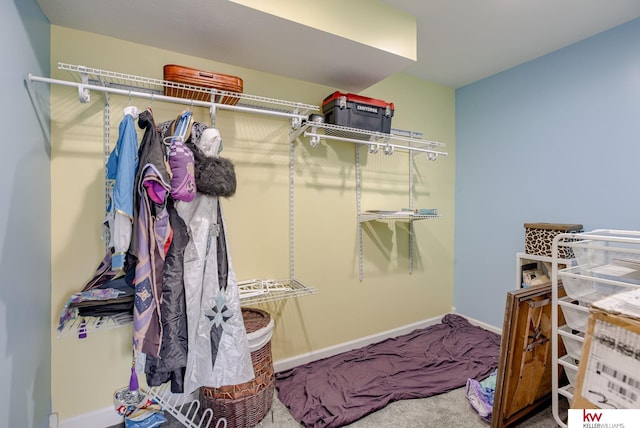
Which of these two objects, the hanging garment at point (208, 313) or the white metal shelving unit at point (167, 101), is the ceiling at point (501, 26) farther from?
the hanging garment at point (208, 313)

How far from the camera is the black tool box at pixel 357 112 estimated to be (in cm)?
209

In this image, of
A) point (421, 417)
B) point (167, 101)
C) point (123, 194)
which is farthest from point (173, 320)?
point (421, 417)

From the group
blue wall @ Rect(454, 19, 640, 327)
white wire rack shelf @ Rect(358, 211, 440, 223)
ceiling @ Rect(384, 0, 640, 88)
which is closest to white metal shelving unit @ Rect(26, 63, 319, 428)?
white wire rack shelf @ Rect(358, 211, 440, 223)

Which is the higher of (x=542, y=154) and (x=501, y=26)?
(x=501, y=26)

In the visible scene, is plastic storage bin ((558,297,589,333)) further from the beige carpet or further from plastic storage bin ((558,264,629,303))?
the beige carpet

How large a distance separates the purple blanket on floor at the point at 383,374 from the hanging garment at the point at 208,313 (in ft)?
2.13

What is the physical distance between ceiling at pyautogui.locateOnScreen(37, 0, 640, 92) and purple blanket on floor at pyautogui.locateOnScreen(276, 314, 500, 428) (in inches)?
85.9

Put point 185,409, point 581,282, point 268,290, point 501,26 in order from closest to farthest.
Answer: point 581,282 < point 185,409 < point 268,290 < point 501,26

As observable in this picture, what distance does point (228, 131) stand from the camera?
78.2 inches

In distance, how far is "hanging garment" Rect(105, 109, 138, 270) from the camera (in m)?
1.25

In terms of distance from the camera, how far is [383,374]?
2137 millimetres

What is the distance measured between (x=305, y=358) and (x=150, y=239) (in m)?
1.56

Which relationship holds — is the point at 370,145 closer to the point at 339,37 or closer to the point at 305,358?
the point at 339,37

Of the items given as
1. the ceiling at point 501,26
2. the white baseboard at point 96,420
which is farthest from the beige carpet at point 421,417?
the ceiling at point 501,26
